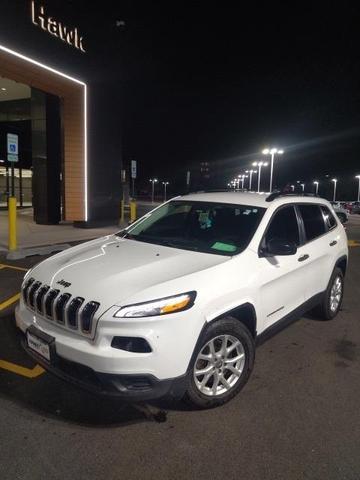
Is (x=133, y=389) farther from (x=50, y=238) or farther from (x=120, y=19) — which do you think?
(x=120, y=19)

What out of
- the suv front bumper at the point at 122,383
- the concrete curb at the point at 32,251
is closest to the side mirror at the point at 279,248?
the suv front bumper at the point at 122,383

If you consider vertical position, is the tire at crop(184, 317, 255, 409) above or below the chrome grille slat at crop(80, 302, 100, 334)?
below

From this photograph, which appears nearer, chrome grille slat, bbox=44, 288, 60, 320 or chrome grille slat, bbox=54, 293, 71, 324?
chrome grille slat, bbox=54, 293, 71, 324

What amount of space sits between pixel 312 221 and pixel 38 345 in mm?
3368

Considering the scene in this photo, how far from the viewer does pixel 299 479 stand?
240cm

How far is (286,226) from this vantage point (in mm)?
4281

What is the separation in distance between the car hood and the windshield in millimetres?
236

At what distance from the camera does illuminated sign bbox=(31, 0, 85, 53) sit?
38.1ft

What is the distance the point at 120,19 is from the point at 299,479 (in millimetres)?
16528

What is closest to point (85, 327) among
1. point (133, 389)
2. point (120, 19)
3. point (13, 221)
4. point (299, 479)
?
point (133, 389)

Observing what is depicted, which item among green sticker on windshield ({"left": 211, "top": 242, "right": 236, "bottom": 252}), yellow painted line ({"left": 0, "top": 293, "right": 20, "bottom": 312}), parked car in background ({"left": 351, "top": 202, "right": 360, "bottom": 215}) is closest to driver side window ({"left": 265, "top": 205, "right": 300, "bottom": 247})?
green sticker on windshield ({"left": 211, "top": 242, "right": 236, "bottom": 252})

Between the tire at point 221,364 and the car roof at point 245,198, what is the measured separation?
56.2 inches

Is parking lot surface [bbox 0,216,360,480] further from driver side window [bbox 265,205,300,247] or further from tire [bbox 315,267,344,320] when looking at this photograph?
driver side window [bbox 265,205,300,247]

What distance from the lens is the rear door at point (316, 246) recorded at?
14.3 feet
